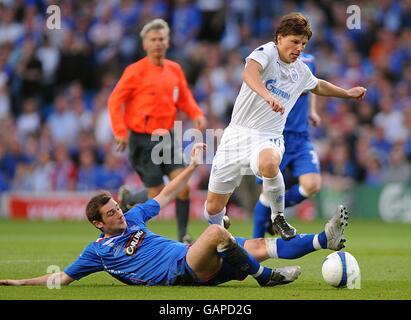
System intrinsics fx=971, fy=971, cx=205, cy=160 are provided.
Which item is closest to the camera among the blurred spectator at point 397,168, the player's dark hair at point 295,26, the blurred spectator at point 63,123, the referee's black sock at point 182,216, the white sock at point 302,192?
the player's dark hair at point 295,26

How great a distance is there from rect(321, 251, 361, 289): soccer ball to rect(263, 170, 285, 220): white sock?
0.94 metres

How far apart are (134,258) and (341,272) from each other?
1643mm

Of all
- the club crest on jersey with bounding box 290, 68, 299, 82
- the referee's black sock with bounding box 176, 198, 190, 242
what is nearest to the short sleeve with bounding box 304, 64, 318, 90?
the club crest on jersey with bounding box 290, 68, 299, 82

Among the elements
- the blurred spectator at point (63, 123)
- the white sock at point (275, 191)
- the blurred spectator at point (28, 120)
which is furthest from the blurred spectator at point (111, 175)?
the white sock at point (275, 191)

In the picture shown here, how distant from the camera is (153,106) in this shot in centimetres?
1188

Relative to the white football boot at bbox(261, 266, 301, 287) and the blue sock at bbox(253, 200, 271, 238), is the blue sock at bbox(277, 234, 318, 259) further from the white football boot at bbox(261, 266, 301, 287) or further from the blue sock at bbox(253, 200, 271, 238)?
the blue sock at bbox(253, 200, 271, 238)

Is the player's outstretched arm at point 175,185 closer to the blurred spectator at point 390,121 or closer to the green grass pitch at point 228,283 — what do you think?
the green grass pitch at point 228,283

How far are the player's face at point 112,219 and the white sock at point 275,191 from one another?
1.46 meters

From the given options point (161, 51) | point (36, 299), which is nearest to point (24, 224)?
point (161, 51)

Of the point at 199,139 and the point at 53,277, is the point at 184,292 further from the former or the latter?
the point at 199,139

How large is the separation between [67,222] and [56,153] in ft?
6.23

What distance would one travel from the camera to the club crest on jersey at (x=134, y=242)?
7668 millimetres

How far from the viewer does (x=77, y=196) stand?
1900 cm

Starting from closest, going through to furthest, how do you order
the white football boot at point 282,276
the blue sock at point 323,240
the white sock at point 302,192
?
the white football boot at point 282,276
the blue sock at point 323,240
the white sock at point 302,192
